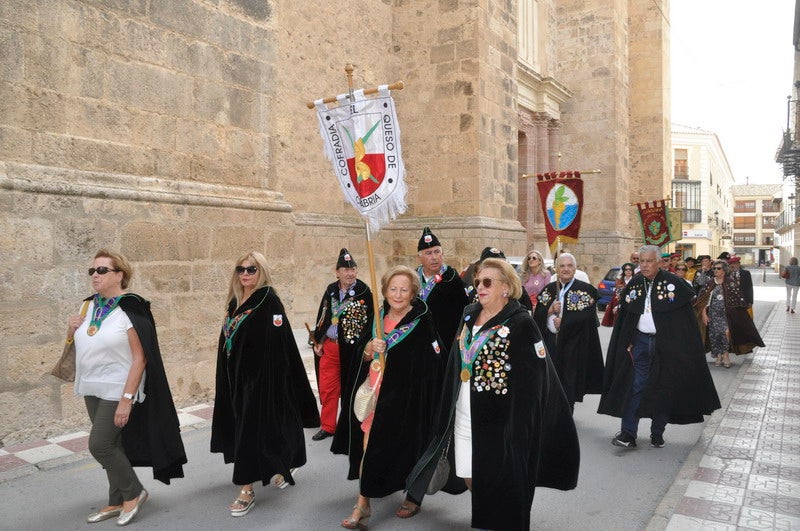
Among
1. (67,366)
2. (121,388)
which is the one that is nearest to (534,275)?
(121,388)

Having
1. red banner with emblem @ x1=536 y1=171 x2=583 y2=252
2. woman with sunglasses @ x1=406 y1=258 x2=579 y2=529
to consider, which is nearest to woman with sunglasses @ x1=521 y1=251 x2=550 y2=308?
red banner with emblem @ x1=536 y1=171 x2=583 y2=252

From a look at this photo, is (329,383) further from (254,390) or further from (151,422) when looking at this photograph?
(151,422)

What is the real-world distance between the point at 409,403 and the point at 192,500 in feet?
5.37

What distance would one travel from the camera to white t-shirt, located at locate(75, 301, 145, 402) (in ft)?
12.7

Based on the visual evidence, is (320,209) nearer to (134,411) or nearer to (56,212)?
(56,212)

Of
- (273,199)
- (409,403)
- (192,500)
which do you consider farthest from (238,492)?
(273,199)

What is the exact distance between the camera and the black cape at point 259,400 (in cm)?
414

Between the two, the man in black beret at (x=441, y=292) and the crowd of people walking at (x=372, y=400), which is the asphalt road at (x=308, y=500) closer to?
the crowd of people walking at (x=372, y=400)

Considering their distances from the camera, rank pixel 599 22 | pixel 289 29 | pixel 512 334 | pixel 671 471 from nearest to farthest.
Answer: pixel 512 334, pixel 671 471, pixel 289 29, pixel 599 22

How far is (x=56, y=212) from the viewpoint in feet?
19.0

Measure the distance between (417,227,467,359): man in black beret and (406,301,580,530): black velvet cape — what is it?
6.34 ft

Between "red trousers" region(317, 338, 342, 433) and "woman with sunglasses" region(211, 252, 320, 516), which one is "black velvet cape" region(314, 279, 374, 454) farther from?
"woman with sunglasses" region(211, 252, 320, 516)

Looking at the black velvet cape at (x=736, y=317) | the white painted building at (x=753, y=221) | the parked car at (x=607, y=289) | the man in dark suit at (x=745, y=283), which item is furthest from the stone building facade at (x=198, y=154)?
the white painted building at (x=753, y=221)

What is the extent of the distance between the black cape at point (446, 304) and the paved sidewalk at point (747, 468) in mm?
2041
